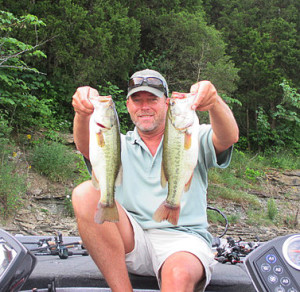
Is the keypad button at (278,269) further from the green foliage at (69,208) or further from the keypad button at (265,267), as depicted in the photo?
the green foliage at (69,208)

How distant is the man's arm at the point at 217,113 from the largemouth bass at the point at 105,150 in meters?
0.45

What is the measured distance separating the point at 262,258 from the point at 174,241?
1.82ft

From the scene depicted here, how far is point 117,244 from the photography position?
2.31 m

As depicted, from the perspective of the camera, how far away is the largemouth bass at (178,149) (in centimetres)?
193

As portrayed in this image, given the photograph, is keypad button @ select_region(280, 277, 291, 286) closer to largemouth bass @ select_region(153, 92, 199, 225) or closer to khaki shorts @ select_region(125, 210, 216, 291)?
khaki shorts @ select_region(125, 210, 216, 291)

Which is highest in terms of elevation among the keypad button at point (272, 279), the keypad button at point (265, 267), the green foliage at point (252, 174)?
the keypad button at point (265, 267)

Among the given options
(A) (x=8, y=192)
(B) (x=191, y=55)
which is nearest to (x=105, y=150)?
(A) (x=8, y=192)

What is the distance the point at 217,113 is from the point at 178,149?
16.1 inches

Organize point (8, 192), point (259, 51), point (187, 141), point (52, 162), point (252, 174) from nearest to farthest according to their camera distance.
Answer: point (187, 141) → point (8, 192) → point (52, 162) → point (252, 174) → point (259, 51)

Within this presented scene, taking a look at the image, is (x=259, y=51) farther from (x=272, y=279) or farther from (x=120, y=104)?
(x=272, y=279)

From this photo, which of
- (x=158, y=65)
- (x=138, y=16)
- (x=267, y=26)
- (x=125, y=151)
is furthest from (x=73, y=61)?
(x=267, y=26)

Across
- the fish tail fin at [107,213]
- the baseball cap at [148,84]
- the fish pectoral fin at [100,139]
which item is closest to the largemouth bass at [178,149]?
the fish tail fin at [107,213]

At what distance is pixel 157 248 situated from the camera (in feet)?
8.01

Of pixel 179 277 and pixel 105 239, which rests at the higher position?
pixel 105 239
